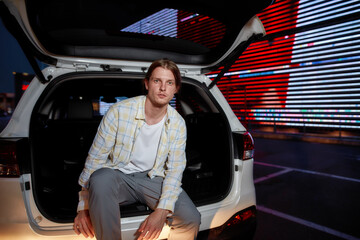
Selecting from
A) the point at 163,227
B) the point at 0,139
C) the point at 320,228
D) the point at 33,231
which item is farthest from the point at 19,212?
the point at 320,228

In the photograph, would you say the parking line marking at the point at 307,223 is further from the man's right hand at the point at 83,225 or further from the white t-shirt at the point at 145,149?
the man's right hand at the point at 83,225

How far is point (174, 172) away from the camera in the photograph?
5.21 feet

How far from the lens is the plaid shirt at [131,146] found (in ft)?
4.79

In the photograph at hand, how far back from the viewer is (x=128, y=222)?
4.46ft

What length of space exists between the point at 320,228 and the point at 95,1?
10686 mm

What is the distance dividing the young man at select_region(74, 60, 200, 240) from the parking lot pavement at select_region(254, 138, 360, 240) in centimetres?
128

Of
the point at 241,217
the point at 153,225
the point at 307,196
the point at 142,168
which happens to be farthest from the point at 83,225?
the point at 307,196

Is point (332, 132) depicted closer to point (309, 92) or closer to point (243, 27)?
point (309, 92)

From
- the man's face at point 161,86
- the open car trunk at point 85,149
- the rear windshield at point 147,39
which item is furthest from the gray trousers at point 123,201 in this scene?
the rear windshield at point 147,39

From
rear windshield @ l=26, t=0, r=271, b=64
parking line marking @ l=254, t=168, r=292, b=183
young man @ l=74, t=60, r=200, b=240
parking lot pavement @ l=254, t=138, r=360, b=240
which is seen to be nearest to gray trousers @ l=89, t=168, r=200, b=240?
young man @ l=74, t=60, r=200, b=240

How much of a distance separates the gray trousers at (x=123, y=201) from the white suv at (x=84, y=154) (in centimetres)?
9

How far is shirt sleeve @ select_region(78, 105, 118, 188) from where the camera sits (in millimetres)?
1458

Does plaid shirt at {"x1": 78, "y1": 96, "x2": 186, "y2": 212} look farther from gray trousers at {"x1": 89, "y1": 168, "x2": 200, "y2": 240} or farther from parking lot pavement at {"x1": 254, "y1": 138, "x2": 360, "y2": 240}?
parking lot pavement at {"x1": 254, "y1": 138, "x2": 360, "y2": 240}

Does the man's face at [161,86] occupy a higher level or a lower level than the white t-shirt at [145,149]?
higher
